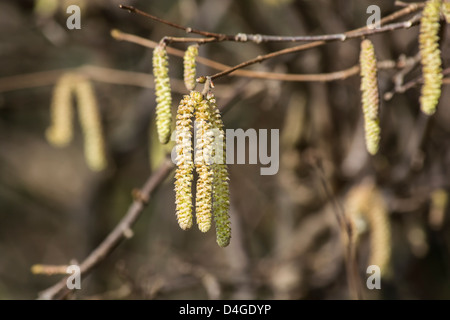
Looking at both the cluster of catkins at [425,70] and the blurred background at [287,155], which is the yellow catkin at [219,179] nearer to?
the cluster of catkins at [425,70]

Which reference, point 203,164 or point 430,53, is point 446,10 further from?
point 203,164

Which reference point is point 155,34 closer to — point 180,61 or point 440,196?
point 180,61

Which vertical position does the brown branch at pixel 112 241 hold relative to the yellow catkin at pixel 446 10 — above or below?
below

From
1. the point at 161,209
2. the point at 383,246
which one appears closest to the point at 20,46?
the point at 161,209

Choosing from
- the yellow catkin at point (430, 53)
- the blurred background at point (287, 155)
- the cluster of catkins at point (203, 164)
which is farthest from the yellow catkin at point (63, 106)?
the yellow catkin at point (430, 53)

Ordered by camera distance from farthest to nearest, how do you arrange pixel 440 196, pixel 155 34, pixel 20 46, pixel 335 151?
pixel 20 46 < pixel 155 34 < pixel 335 151 < pixel 440 196

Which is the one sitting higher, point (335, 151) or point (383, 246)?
point (335, 151)

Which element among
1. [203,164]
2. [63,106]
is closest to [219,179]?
[203,164]

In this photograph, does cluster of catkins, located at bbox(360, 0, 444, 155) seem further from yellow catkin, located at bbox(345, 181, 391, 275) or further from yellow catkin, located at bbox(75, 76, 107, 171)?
yellow catkin, located at bbox(75, 76, 107, 171)
